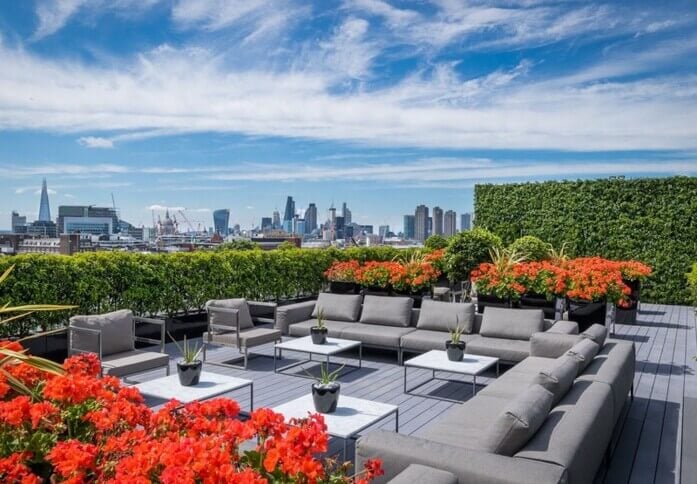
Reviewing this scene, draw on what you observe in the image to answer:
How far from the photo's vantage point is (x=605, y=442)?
11.2 feet

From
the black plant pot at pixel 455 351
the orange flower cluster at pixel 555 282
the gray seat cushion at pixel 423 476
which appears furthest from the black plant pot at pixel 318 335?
the gray seat cushion at pixel 423 476

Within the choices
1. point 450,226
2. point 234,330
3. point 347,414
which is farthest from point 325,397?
point 450,226

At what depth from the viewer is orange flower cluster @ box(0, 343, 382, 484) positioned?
157cm

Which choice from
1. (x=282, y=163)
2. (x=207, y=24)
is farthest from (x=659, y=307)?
(x=282, y=163)

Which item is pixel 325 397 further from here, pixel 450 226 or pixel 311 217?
pixel 311 217

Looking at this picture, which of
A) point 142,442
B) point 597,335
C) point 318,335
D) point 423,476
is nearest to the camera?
point 142,442

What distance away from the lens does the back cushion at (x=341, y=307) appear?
768 cm

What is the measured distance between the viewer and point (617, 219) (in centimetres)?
1326

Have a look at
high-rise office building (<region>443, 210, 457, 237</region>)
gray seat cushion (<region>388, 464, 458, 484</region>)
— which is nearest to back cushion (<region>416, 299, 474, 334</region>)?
gray seat cushion (<region>388, 464, 458, 484</region>)

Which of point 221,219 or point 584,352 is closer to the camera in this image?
point 584,352

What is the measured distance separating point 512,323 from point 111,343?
4.49 m

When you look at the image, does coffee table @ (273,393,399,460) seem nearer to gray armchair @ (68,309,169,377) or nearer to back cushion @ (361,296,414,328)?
gray armchair @ (68,309,169,377)

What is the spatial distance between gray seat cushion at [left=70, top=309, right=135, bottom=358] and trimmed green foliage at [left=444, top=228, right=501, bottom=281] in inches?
304

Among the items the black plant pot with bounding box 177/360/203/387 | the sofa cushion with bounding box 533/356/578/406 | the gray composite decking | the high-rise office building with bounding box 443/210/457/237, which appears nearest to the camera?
the sofa cushion with bounding box 533/356/578/406
